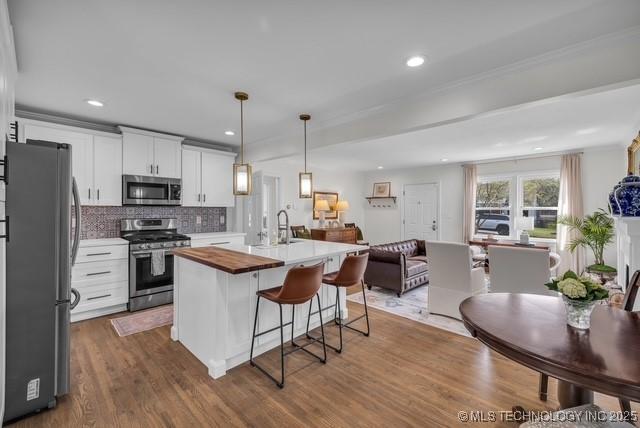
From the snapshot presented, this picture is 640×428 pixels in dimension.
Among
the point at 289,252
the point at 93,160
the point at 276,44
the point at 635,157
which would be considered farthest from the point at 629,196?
the point at 93,160

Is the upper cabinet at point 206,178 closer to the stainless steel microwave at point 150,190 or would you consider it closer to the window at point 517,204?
the stainless steel microwave at point 150,190

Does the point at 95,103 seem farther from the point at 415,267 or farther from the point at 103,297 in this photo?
the point at 415,267

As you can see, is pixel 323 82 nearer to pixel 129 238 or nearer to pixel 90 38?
pixel 90 38

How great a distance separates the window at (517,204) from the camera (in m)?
6.01

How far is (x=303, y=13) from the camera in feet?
5.64

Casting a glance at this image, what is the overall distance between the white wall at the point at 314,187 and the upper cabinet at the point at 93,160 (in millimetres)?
2495

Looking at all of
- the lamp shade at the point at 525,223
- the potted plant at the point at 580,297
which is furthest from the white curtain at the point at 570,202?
the potted plant at the point at 580,297

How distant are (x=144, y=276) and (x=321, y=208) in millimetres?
4425

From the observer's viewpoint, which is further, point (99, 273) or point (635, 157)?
point (635, 157)

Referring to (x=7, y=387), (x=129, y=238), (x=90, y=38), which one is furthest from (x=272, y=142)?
(x=7, y=387)

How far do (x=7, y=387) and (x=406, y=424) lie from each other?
2.49m

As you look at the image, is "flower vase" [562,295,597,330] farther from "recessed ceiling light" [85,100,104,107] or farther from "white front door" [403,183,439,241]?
"white front door" [403,183,439,241]

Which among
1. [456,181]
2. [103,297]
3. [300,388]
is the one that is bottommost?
[300,388]

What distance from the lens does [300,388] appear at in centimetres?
219
